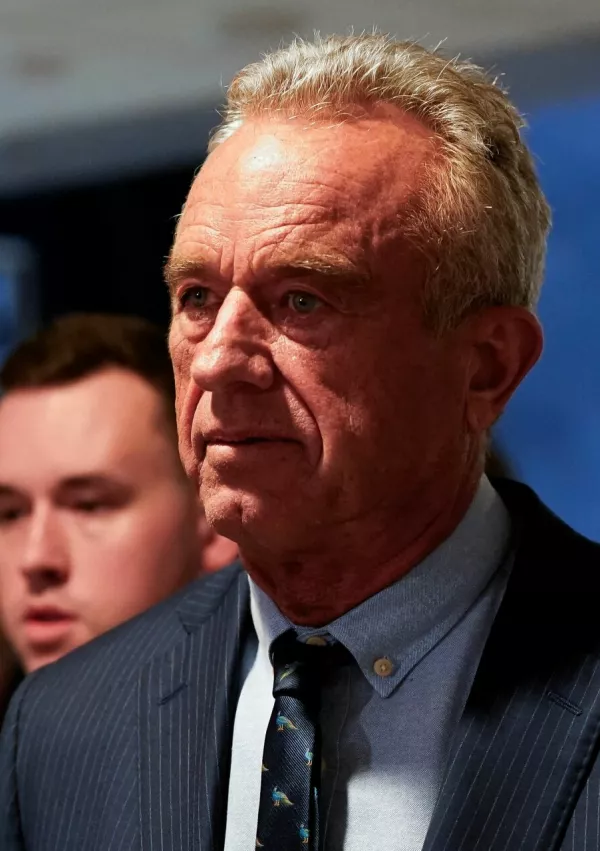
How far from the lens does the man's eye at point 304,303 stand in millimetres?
1103

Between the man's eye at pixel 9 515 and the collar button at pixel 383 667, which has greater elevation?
the collar button at pixel 383 667

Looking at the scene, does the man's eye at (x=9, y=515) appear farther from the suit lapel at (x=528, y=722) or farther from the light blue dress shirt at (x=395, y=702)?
the suit lapel at (x=528, y=722)

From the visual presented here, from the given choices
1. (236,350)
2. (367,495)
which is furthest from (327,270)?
(367,495)

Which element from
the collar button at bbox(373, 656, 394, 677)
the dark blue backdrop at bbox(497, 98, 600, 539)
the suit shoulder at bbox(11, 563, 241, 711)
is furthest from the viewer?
the dark blue backdrop at bbox(497, 98, 600, 539)

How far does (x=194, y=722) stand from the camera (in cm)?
125

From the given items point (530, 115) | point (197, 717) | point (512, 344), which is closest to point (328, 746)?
point (197, 717)

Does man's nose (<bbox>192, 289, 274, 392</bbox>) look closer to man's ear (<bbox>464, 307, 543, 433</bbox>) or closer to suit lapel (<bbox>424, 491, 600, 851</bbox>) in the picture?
man's ear (<bbox>464, 307, 543, 433</bbox>)

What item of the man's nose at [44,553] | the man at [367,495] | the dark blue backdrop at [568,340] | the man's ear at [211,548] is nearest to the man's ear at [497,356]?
the man at [367,495]

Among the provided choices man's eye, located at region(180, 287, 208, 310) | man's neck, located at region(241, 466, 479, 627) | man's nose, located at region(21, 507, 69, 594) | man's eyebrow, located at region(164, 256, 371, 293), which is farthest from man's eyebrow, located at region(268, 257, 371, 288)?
man's nose, located at region(21, 507, 69, 594)

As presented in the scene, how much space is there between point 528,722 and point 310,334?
0.44 m

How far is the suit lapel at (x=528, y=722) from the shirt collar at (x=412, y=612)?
0.15 feet

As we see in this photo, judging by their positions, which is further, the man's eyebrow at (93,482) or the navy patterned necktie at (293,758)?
the man's eyebrow at (93,482)

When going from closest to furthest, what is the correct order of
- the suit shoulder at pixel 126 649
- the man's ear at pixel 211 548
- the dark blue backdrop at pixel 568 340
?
the suit shoulder at pixel 126 649 → the dark blue backdrop at pixel 568 340 → the man's ear at pixel 211 548

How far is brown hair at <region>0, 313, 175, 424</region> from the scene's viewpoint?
5.37 ft
